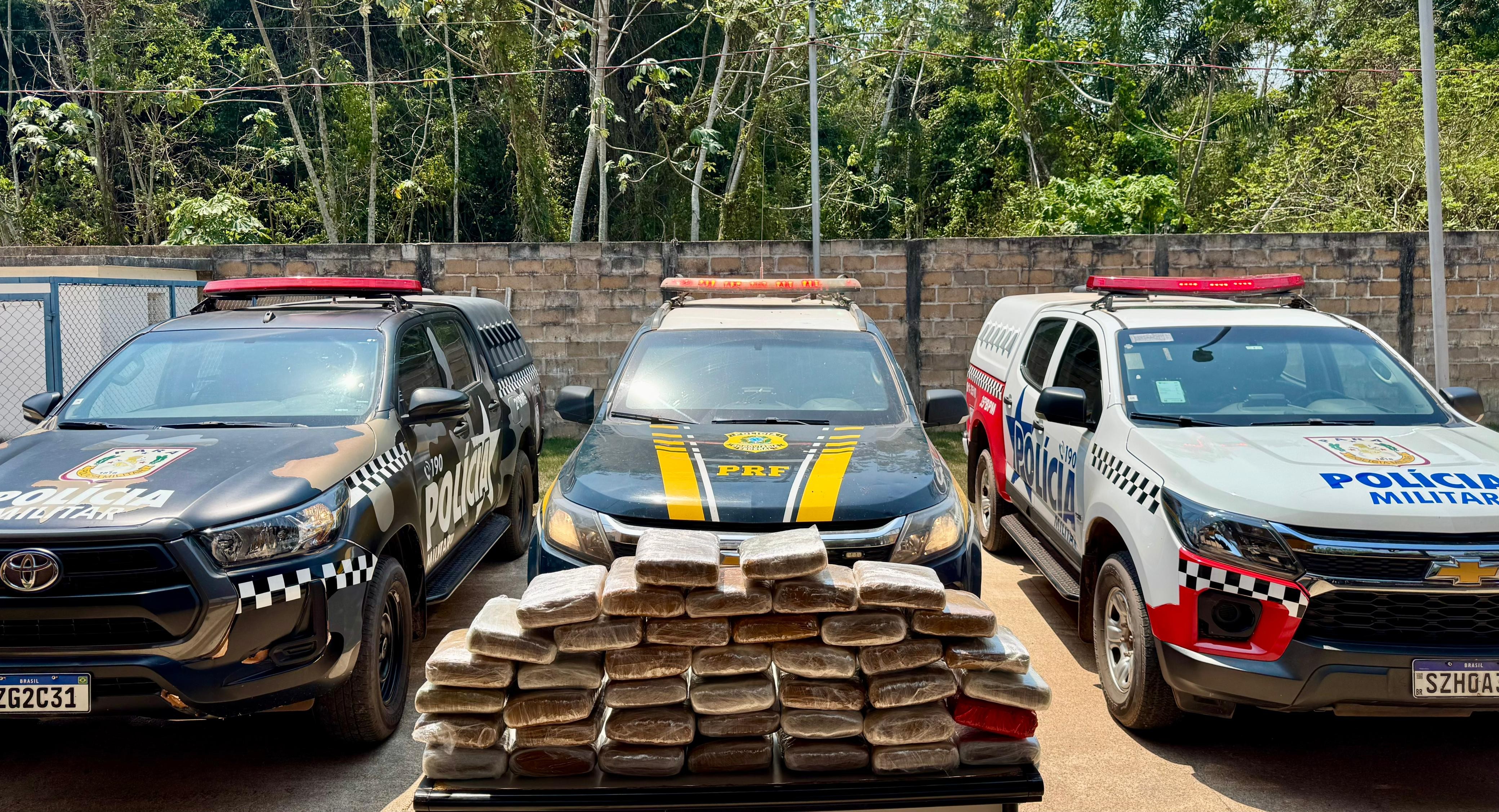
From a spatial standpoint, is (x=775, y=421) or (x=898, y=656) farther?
(x=775, y=421)

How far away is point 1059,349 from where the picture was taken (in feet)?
21.8

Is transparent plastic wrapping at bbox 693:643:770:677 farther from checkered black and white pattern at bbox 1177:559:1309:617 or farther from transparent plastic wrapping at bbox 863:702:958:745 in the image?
checkered black and white pattern at bbox 1177:559:1309:617

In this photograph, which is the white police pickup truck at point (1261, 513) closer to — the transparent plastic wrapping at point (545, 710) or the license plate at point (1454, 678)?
the license plate at point (1454, 678)

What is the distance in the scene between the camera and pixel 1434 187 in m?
8.66

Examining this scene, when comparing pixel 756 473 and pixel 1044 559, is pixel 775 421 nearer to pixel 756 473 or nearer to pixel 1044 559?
pixel 756 473

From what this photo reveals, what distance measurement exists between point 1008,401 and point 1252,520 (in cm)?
320

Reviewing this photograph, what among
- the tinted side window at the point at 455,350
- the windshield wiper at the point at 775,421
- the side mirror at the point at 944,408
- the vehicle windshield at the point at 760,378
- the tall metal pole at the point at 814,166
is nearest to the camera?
the windshield wiper at the point at 775,421

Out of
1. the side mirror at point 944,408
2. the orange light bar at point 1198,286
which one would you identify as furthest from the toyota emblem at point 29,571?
the orange light bar at point 1198,286

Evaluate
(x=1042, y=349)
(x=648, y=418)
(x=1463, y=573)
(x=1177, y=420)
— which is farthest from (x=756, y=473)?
(x=1042, y=349)

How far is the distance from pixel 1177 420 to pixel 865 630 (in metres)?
2.87

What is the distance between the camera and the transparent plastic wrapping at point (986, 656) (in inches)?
118

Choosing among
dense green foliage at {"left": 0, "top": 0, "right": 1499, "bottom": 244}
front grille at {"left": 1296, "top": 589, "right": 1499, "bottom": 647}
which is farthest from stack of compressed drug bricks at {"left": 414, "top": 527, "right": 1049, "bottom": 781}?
dense green foliage at {"left": 0, "top": 0, "right": 1499, "bottom": 244}

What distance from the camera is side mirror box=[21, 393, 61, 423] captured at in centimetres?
536

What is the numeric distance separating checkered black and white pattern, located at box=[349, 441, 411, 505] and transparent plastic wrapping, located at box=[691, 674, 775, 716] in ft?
6.98
